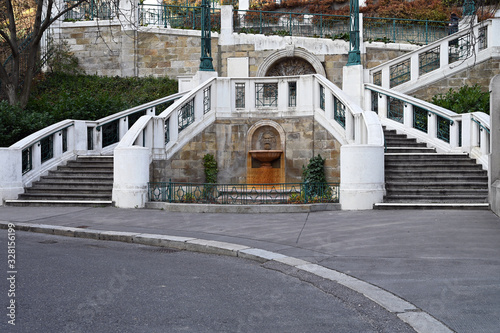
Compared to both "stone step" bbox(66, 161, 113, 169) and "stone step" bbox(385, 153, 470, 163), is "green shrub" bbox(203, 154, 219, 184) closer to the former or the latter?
"stone step" bbox(66, 161, 113, 169)

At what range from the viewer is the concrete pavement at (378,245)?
559 centimetres

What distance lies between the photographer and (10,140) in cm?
1702

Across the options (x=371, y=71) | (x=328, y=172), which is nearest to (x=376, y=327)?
(x=328, y=172)

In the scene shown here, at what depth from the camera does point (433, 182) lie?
1370 centimetres

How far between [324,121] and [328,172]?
1472 mm

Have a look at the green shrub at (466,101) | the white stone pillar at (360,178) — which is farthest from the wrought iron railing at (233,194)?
the green shrub at (466,101)

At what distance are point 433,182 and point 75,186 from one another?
28.4ft

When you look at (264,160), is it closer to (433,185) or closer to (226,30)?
(433,185)

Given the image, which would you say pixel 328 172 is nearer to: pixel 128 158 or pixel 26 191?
pixel 128 158

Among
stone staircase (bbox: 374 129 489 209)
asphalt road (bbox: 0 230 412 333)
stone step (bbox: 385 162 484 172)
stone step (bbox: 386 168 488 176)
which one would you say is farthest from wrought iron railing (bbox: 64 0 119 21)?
asphalt road (bbox: 0 230 412 333)

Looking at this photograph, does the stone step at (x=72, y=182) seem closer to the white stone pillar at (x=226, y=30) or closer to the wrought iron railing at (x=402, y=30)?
the white stone pillar at (x=226, y=30)

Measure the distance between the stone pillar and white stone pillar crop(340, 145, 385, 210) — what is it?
2.18 meters

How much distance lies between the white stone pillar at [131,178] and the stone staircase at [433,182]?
520 cm

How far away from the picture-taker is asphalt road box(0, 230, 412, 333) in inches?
199
